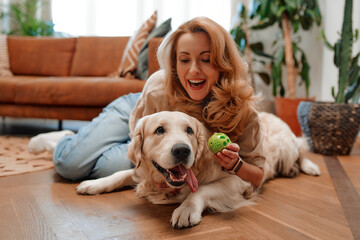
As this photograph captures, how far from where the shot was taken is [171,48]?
1753mm

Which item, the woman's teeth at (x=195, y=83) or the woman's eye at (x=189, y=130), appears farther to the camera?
the woman's teeth at (x=195, y=83)

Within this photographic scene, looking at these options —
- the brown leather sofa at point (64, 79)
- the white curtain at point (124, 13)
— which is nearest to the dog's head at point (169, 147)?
the brown leather sofa at point (64, 79)

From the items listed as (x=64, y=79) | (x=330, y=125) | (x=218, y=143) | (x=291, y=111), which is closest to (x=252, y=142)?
(x=218, y=143)

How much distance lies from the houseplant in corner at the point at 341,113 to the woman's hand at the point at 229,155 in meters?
1.94

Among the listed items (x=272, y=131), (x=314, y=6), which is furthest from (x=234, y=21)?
(x=272, y=131)

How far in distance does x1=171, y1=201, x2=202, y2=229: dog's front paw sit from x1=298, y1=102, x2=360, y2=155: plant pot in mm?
2084

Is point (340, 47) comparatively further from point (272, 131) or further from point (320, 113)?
point (272, 131)

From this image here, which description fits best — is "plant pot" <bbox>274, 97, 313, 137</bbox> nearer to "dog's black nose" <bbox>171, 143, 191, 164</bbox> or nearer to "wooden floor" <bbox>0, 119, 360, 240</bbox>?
"wooden floor" <bbox>0, 119, 360, 240</bbox>

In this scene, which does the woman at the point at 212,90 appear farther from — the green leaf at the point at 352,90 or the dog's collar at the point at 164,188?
the green leaf at the point at 352,90

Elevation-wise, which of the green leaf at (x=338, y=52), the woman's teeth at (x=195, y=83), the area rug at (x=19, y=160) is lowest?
the area rug at (x=19, y=160)

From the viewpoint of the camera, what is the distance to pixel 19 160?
252 cm

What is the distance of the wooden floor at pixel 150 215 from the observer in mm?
1281

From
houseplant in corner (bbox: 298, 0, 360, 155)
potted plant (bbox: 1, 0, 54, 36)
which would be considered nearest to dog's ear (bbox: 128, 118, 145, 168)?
houseplant in corner (bbox: 298, 0, 360, 155)

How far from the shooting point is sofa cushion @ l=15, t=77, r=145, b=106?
3.21 metres
